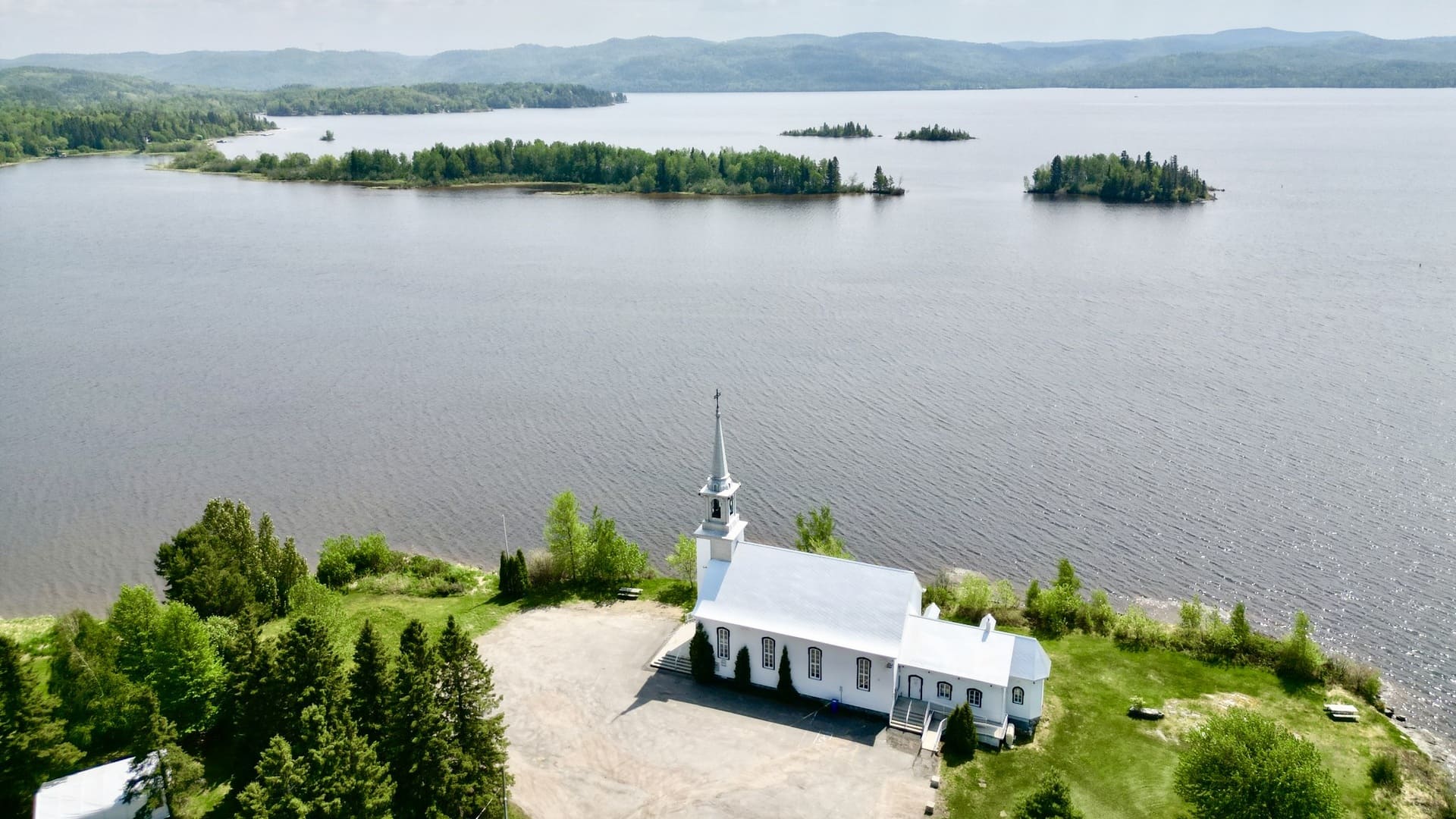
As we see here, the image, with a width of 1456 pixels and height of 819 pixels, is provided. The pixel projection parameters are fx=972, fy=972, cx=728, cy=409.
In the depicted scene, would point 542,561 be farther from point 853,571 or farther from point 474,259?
point 474,259

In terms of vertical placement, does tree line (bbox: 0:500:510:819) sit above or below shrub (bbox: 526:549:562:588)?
above

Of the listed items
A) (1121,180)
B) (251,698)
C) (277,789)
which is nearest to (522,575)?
(251,698)

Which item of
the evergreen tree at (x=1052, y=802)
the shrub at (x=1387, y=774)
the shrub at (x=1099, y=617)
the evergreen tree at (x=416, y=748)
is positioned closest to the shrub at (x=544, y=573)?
the evergreen tree at (x=416, y=748)

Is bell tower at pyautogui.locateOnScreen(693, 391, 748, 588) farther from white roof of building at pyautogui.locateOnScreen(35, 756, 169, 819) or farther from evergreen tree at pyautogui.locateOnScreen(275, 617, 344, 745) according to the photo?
white roof of building at pyautogui.locateOnScreen(35, 756, 169, 819)

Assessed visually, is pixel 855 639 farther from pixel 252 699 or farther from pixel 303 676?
pixel 252 699

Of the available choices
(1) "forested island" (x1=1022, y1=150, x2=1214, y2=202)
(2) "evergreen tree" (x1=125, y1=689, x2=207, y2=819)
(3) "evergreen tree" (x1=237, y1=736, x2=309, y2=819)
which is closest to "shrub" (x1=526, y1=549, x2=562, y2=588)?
(2) "evergreen tree" (x1=125, y1=689, x2=207, y2=819)
